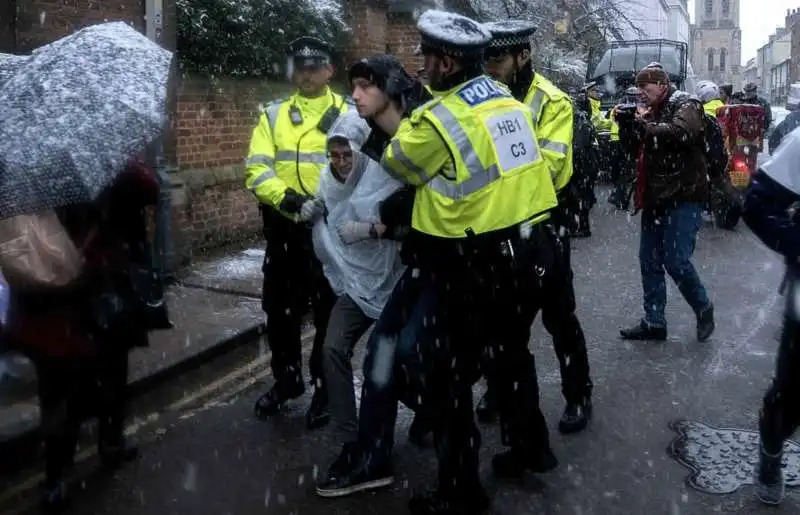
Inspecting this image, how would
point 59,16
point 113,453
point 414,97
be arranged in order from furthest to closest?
point 59,16, point 113,453, point 414,97

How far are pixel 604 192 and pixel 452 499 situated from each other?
50.3ft

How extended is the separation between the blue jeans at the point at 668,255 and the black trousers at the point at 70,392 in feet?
12.4

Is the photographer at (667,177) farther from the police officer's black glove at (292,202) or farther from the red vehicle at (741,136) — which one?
the red vehicle at (741,136)

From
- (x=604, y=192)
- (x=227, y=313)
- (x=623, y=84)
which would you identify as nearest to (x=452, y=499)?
(x=227, y=313)

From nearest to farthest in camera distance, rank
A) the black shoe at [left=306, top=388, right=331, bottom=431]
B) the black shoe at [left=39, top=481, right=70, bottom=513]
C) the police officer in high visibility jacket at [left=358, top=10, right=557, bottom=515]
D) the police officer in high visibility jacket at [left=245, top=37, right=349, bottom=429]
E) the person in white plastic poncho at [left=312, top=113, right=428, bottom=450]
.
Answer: the police officer in high visibility jacket at [left=358, top=10, right=557, bottom=515] < the black shoe at [left=39, top=481, right=70, bottom=513] < the person in white plastic poncho at [left=312, top=113, right=428, bottom=450] < the police officer in high visibility jacket at [left=245, top=37, right=349, bottom=429] < the black shoe at [left=306, top=388, right=331, bottom=431]

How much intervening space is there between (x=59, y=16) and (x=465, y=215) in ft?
16.6

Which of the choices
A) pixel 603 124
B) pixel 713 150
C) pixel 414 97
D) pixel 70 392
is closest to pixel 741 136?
pixel 603 124

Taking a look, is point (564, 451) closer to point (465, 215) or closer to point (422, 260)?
point (422, 260)

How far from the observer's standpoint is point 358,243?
4.05 meters

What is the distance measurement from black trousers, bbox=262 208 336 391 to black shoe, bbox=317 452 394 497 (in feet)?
2.76

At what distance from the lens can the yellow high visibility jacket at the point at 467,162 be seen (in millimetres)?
3264

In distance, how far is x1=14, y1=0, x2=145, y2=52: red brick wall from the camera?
6.72 metres

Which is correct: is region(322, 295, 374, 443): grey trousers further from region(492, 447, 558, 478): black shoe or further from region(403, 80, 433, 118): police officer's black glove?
region(403, 80, 433, 118): police officer's black glove

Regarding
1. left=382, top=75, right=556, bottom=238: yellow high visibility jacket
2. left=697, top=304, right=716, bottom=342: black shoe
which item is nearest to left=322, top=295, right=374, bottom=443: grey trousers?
left=382, top=75, right=556, bottom=238: yellow high visibility jacket
